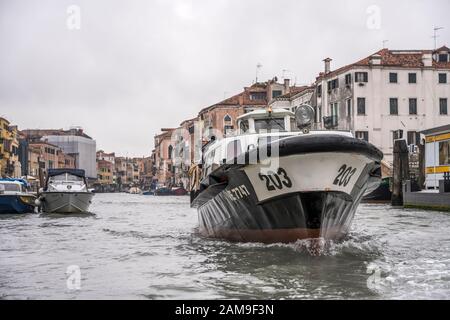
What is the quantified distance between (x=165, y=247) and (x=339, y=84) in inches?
1527

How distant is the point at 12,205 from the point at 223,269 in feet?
67.9

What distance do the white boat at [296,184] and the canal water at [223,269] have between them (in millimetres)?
316

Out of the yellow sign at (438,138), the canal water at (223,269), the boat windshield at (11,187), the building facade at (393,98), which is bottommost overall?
the canal water at (223,269)

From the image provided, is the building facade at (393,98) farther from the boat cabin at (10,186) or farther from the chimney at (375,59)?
the boat cabin at (10,186)

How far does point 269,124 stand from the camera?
41.2 feet

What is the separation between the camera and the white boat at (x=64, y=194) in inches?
1021

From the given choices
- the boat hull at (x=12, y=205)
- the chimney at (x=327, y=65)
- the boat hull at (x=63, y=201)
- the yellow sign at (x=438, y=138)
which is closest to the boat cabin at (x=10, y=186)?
the boat hull at (x=12, y=205)

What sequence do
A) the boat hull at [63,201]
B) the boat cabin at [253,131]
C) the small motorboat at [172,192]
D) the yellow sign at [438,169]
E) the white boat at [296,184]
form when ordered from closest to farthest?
the white boat at [296,184], the boat cabin at [253,131], the boat hull at [63,201], the yellow sign at [438,169], the small motorboat at [172,192]

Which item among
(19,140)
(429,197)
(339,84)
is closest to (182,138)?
(19,140)

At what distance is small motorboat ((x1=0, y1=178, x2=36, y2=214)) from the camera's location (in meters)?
26.1

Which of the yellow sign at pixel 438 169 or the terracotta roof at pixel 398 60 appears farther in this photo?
the terracotta roof at pixel 398 60

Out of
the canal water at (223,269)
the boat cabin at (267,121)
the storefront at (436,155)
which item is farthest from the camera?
the storefront at (436,155)

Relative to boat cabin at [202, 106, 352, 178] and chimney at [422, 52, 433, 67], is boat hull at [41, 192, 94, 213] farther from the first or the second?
chimney at [422, 52, 433, 67]
